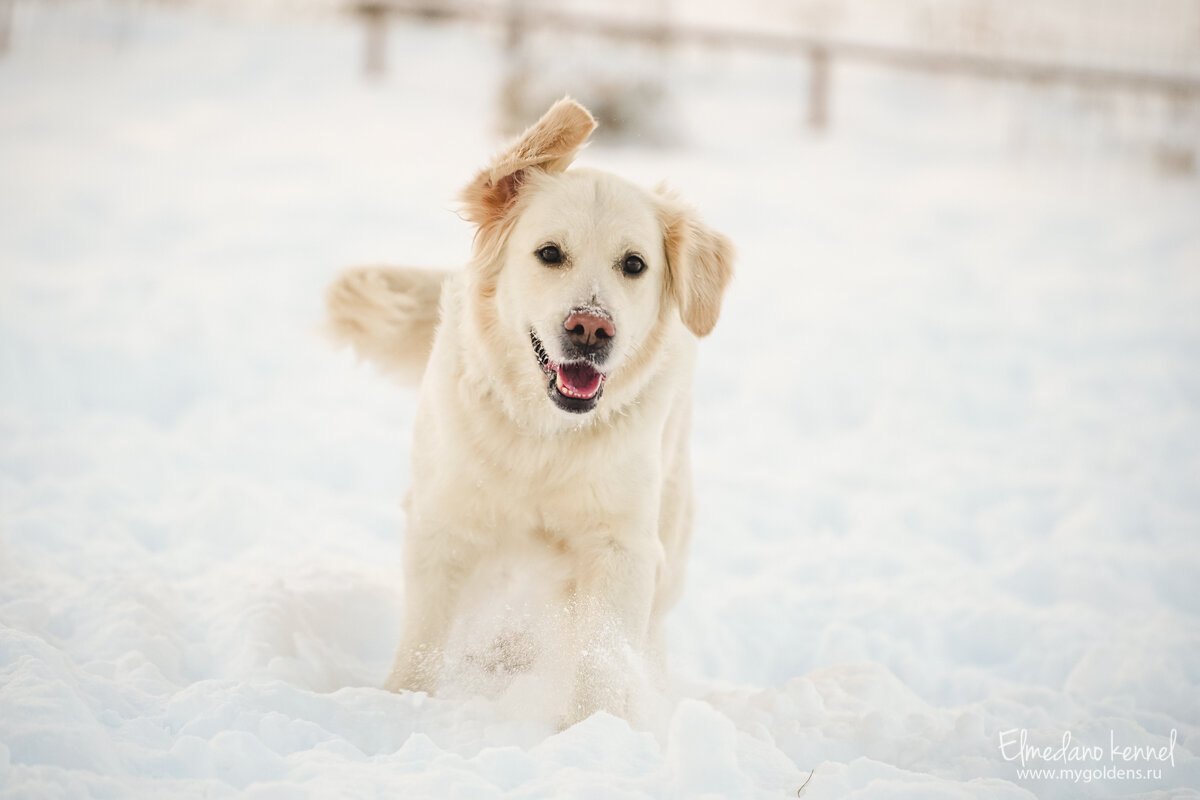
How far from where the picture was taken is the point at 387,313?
13.1 feet

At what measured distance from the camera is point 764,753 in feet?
8.64

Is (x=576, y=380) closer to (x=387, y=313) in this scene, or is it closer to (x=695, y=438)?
(x=387, y=313)

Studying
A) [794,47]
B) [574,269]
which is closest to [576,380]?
[574,269]

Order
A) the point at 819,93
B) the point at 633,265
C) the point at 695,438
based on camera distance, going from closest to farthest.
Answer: the point at 633,265 → the point at 695,438 → the point at 819,93

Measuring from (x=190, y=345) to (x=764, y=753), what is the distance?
16.4 feet

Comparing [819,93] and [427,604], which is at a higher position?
[819,93]

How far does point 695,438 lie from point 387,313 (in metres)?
2.95

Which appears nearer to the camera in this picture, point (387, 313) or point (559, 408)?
point (559, 408)

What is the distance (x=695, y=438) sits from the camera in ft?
21.3

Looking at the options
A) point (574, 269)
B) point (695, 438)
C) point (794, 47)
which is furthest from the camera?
point (794, 47)

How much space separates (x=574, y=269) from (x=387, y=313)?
3.97 feet

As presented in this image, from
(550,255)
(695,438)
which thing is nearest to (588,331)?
(550,255)

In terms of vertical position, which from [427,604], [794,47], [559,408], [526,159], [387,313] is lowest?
[427,604]

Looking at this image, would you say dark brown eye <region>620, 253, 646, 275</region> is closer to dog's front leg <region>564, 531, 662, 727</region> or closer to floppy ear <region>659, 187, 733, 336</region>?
floppy ear <region>659, 187, 733, 336</region>
